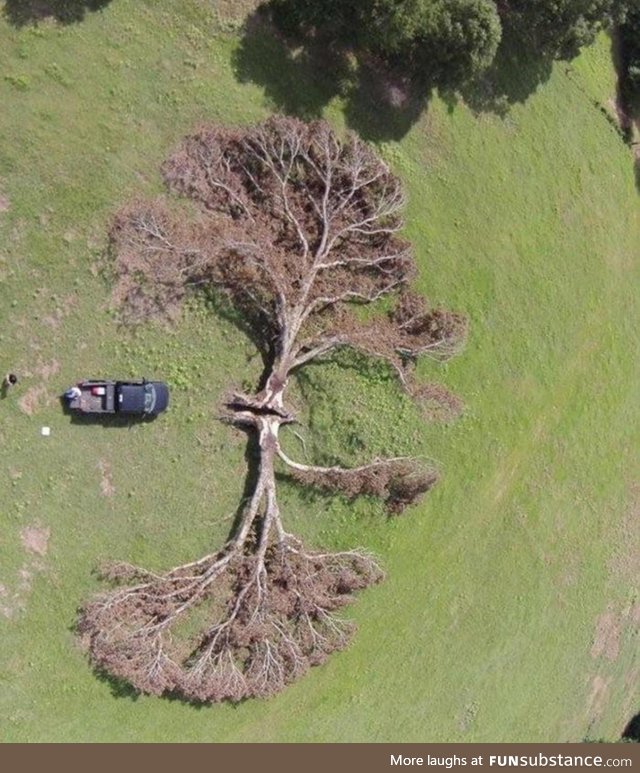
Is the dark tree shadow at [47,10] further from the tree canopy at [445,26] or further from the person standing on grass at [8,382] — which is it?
the person standing on grass at [8,382]

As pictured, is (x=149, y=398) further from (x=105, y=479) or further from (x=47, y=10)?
(x=47, y=10)

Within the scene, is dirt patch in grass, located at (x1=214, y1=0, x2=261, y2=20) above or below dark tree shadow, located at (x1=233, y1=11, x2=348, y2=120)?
above

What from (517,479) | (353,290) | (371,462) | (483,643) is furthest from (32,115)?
(483,643)

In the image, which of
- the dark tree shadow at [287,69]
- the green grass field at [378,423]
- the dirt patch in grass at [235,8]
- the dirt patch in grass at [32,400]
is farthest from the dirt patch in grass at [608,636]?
the dirt patch in grass at [235,8]

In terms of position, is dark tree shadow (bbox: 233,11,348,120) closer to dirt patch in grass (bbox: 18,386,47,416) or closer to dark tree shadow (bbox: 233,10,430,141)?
dark tree shadow (bbox: 233,10,430,141)

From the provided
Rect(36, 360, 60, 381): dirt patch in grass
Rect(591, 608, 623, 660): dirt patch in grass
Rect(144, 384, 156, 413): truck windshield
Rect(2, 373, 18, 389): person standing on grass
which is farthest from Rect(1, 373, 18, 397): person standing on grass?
Rect(591, 608, 623, 660): dirt patch in grass

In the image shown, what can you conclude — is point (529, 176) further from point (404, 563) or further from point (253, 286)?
point (404, 563)
